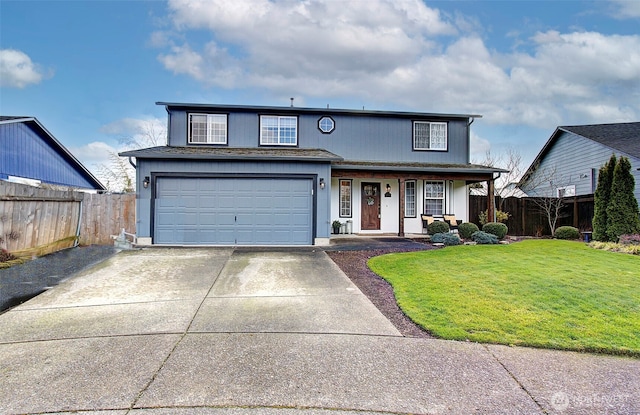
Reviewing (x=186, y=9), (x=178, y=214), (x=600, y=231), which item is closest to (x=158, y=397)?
(x=178, y=214)

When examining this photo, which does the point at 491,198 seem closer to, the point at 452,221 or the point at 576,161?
the point at 452,221

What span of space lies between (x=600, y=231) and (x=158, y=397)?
47.4 feet

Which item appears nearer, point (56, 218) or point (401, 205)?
point (56, 218)

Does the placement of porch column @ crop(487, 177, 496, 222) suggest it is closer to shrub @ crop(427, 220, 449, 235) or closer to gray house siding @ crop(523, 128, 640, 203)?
shrub @ crop(427, 220, 449, 235)

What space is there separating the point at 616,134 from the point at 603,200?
25.7ft

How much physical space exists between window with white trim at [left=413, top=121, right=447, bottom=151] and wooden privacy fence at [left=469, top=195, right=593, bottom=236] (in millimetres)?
2923

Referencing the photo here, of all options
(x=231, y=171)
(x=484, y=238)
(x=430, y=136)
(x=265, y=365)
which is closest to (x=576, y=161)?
(x=430, y=136)

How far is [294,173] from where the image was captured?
37.3 feet

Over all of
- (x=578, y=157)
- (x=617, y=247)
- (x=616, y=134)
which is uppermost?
(x=616, y=134)

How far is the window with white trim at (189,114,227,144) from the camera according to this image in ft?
45.4

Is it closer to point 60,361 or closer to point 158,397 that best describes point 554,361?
point 158,397

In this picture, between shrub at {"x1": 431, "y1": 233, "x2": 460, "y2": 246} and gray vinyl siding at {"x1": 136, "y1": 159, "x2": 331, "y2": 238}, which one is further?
shrub at {"x1": 431, "y1": 233, "x2": 460, "y2": 246}

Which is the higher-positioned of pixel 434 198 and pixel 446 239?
pixel 434 198

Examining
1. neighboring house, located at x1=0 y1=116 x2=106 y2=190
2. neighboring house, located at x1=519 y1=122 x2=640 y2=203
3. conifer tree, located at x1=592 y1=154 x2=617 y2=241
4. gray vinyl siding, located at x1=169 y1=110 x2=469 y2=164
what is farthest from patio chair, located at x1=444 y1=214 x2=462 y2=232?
neighboring house, located at x1=0 y1=116 x2=106 y2=190
